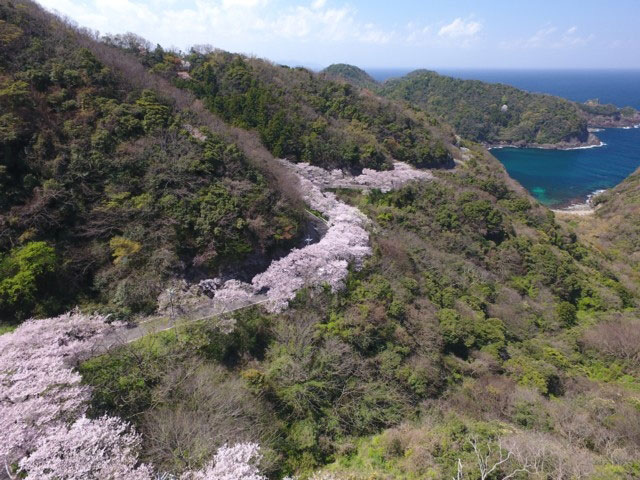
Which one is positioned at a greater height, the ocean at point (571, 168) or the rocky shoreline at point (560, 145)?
the rocky shoreline at point (560, 145)

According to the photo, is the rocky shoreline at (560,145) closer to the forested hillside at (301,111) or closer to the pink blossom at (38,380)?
the forested hillside at (301,111)

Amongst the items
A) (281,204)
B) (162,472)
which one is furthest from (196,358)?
(281,204)

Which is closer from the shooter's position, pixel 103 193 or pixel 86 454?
pixel 86 454

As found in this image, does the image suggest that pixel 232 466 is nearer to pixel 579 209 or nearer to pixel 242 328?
pixel 242 328

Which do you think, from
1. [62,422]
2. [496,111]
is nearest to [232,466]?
[62,422]

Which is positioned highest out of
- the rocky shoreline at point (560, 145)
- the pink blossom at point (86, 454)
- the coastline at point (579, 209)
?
the rocky shoreline at point (560, 145)

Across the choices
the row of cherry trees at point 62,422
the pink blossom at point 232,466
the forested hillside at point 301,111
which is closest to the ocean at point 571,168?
the forested hillside at point 301,111

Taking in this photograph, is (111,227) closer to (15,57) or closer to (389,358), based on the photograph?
(15,57)
